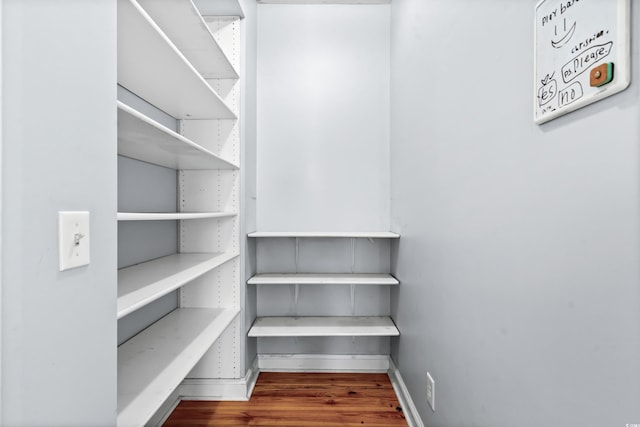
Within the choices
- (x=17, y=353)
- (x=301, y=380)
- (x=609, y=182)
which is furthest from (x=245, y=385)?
(x=609, y=182)

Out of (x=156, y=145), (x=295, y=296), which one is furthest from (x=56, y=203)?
(x=295, y=296)

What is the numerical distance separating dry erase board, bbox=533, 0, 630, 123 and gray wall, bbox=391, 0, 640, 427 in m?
0.02

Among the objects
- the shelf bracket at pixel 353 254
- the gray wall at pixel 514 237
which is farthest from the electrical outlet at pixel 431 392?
the shelf bracket at pixel 353 254

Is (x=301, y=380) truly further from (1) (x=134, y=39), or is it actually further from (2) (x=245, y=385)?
(1) (x=134, y=39)

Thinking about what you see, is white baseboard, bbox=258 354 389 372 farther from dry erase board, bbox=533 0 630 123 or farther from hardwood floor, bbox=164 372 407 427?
dry erase board, bbox=533 0 630 123

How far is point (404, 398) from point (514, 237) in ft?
4.42

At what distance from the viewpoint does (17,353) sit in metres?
0.52

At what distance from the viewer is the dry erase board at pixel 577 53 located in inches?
21.2

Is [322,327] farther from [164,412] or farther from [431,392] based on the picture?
[164,412]

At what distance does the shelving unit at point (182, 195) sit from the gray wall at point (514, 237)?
3.23 feet

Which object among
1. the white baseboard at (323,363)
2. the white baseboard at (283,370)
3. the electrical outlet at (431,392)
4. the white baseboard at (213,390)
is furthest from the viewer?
the white baseboard at (323,363)

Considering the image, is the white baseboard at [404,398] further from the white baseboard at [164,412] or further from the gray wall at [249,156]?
the white baseboard at [164,412]

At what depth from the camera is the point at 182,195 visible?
1.83m

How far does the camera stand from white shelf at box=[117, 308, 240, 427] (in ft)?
3.14
